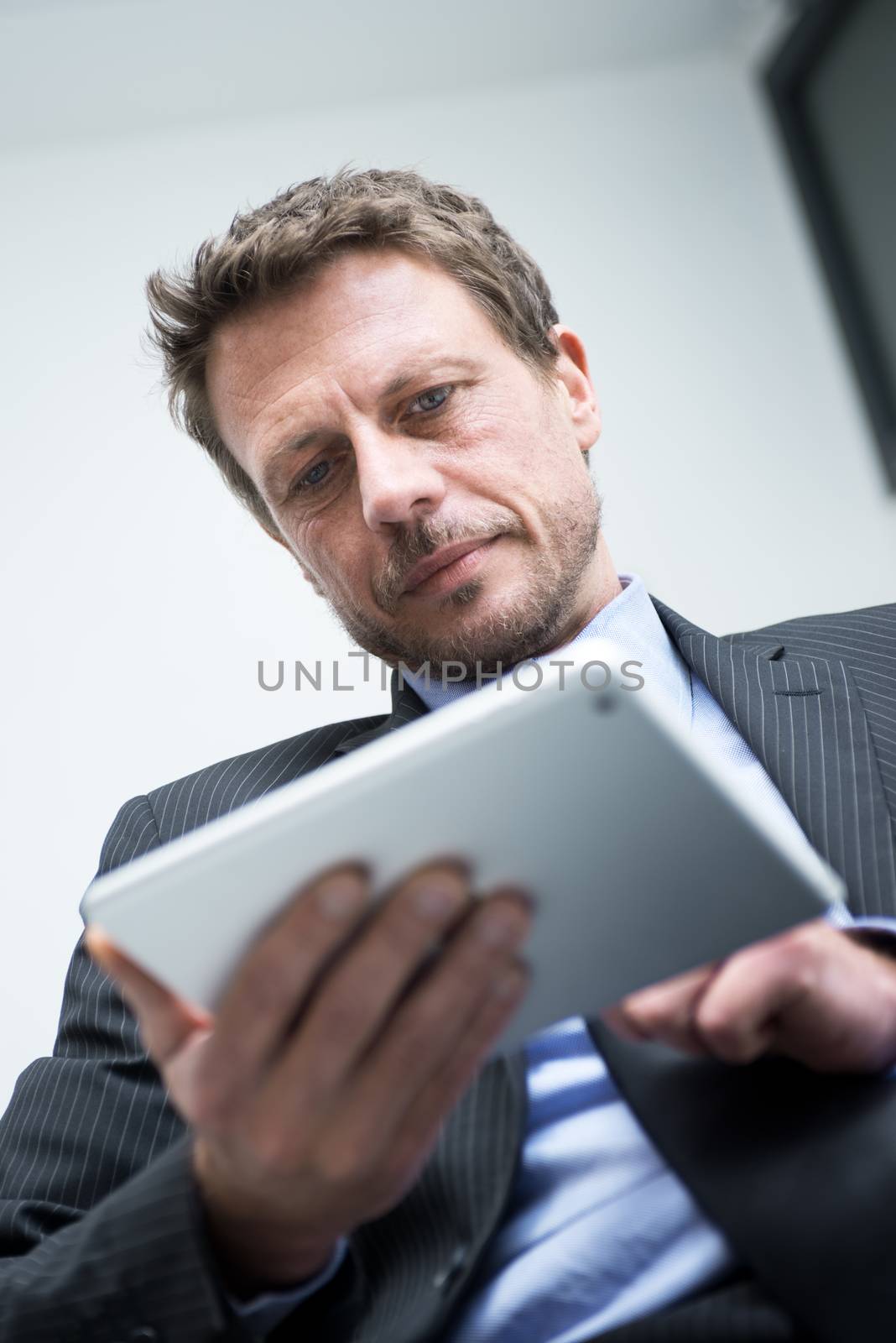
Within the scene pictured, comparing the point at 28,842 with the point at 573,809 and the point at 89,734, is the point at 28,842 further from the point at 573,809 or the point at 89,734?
the point at 573,809

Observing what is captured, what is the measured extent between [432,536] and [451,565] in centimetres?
5

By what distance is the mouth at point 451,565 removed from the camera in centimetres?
146

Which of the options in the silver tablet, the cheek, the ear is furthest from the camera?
the ear

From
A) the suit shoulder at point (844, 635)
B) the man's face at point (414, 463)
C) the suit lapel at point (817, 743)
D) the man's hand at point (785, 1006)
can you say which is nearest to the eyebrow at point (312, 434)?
the man's face at point (414, 463)

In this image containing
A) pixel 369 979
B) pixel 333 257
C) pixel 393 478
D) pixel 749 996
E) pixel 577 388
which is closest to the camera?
pixel 369 979

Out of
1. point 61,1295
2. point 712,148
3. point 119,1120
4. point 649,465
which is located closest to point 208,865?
point 61,1295

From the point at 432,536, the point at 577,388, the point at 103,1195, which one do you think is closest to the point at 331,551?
the point at 432,536

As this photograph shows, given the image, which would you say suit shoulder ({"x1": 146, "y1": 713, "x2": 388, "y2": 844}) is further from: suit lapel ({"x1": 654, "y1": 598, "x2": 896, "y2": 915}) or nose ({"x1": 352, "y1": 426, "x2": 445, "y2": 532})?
suit lapel ({"x1": 654, "y1": 598, "x2": 896, "y2": 915})

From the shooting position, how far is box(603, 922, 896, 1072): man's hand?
709 mm

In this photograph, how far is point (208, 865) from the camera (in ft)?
1.83

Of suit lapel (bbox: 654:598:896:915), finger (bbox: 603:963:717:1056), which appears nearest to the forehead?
suit lapel (bbox: 654:598:896:915)

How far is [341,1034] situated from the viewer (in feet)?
1.96

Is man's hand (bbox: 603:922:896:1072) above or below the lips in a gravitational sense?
below

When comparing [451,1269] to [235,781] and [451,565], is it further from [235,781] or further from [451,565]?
[451,565]
